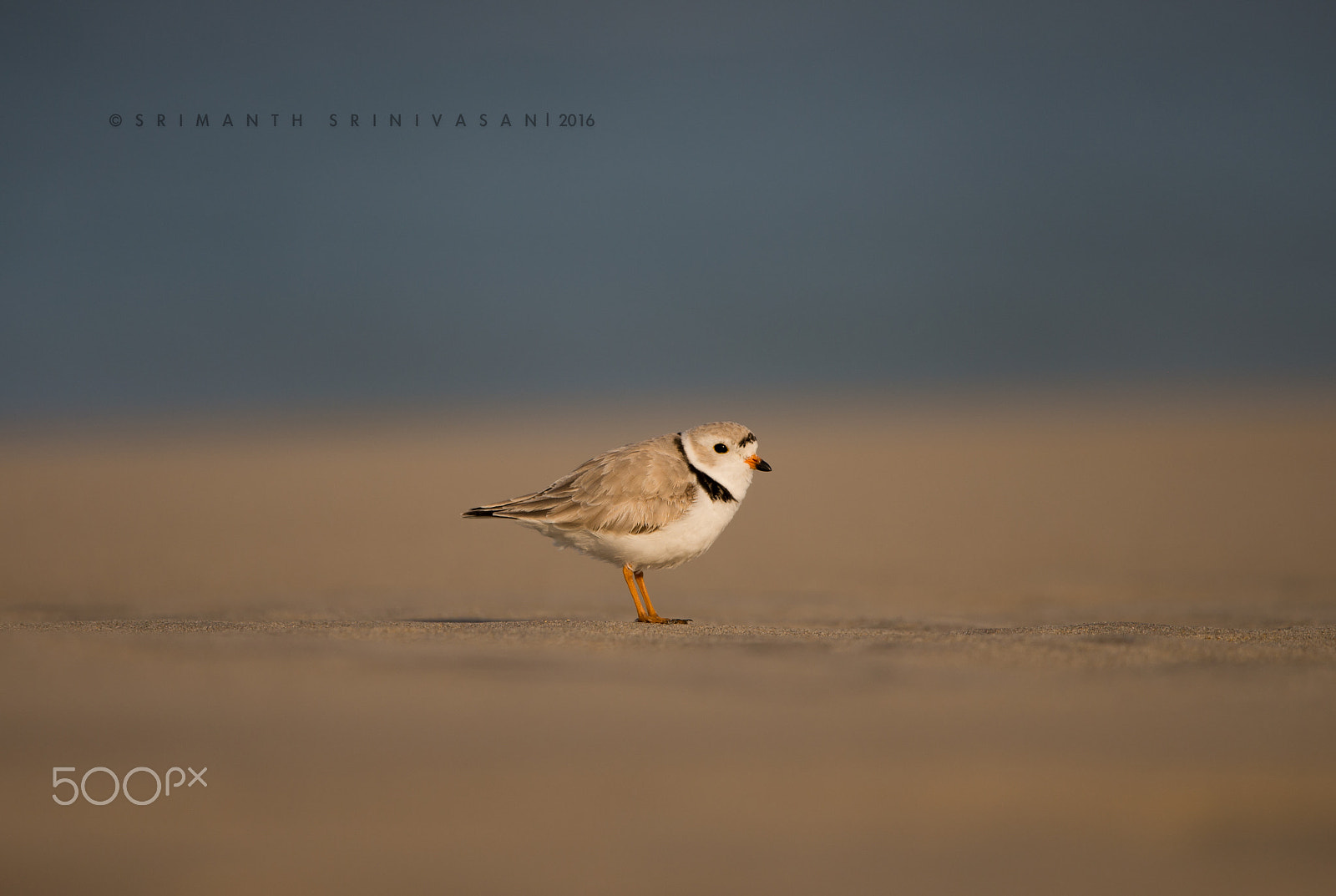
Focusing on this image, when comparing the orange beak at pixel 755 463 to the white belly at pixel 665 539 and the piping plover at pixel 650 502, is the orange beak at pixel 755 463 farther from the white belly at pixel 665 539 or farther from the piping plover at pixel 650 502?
the white belly at pixel 665 539

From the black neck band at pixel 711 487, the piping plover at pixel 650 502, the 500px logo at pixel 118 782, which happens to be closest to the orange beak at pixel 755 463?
the piping plover at pixel 650 502

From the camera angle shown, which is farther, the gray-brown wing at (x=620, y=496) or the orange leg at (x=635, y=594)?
the orange leg at (x=635, y=594)

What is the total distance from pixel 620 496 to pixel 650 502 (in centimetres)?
17

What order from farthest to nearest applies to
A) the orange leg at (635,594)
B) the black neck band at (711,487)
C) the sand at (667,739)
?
the orange leg at (635,594), the black neck band at (711,487), the sand at (667,739)

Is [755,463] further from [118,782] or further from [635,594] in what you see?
[118,782]

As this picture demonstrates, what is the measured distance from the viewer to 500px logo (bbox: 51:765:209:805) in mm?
3871

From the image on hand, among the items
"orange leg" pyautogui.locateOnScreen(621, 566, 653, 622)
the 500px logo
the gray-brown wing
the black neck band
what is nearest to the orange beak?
the black neck band

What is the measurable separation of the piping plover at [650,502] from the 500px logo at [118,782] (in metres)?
2.99

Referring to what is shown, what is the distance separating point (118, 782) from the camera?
3986 millimetres

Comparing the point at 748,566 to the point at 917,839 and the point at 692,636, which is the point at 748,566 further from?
the point at 917,839

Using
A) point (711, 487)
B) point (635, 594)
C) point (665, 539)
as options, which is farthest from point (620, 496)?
point (635, 594)

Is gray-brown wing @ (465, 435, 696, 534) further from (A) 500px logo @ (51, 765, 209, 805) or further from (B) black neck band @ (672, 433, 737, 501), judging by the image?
(A) 500px logo @ (51, 765, 209, 805)

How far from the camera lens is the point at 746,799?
3.86 metres

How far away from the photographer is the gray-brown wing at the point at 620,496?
671cm
